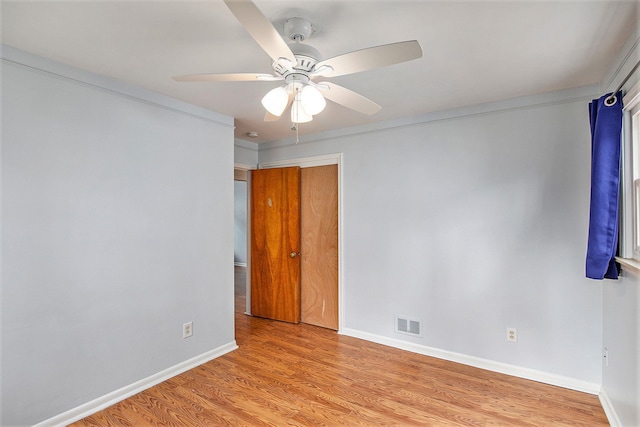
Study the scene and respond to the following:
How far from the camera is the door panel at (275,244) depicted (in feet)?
Answer: 13.5

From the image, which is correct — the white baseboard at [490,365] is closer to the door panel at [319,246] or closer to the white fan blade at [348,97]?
the door panel at [319,246]

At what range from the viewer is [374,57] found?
1.36 m

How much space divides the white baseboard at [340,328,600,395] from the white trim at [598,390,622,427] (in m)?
0.12

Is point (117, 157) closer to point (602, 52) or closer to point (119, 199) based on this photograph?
point (119, 199)

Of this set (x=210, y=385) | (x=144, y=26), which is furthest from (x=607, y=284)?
(x=144, y=26)

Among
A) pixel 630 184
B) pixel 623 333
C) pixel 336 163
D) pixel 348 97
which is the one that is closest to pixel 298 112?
pixel 348 97

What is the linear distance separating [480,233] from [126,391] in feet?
10.1

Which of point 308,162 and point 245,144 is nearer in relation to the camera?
point 308,162

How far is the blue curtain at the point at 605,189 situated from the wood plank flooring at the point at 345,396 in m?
1.04

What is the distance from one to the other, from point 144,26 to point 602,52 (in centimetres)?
258

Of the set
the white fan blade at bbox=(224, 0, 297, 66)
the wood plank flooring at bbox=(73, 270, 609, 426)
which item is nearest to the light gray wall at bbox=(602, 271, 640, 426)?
the wood plank flooring at bbox=(73, 270, 609, 426)

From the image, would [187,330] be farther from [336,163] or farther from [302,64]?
[302,64]

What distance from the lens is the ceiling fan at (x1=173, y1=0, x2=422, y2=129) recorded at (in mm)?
1265

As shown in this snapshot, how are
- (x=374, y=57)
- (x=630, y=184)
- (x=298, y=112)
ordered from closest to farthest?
(x=374, y=57), (x=298, y=112), (x=630, y=184)
